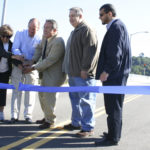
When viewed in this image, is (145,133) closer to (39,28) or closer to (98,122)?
(98,122)

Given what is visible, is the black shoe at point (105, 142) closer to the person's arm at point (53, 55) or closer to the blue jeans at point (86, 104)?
the blue jeans at point (86, 104)

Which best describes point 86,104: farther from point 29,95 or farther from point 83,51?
point 29,95

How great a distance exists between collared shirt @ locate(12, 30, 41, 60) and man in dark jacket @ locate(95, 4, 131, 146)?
1.89 m

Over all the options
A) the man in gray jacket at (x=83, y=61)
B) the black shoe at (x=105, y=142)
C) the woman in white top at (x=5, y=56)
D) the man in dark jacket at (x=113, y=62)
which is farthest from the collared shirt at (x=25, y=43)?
the black shoe at (x=105, y=142)

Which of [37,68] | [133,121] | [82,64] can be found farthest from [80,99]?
[133,121]

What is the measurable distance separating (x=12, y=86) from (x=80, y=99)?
4.67 feet

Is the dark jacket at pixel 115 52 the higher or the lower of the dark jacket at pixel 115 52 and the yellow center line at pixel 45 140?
the higher

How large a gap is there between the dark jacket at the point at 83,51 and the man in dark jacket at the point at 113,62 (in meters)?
0.41

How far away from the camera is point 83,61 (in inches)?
191

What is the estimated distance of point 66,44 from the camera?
5.45 m

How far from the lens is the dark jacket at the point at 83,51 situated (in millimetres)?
4832

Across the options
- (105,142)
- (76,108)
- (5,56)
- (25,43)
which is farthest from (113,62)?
(5,56)

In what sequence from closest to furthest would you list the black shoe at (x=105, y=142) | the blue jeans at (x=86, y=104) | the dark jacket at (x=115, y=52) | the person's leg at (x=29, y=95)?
the dark jacket at (x=115, y=52)
the black shoe at (x=105, y=142)
the blue jeans at (x=86, y=104)
the person's leg at (x=29, y=95)

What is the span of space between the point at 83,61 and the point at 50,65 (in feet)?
2.64
